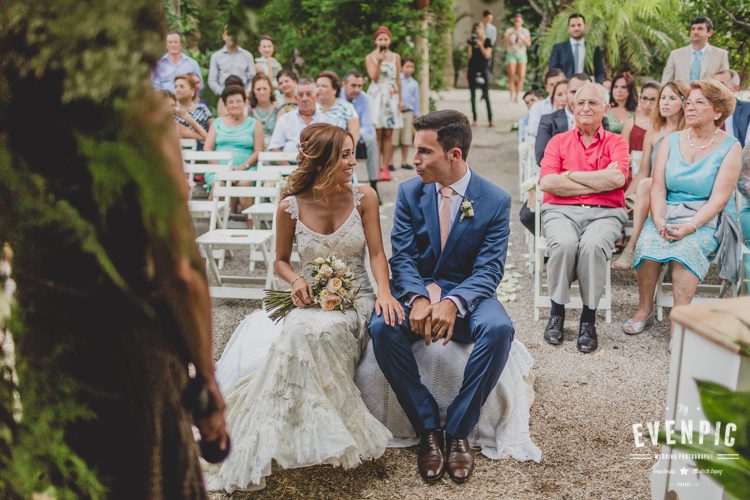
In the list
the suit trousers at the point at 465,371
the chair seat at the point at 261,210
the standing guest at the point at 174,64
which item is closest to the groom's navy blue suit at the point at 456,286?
the suit trousers at the point at 465,371

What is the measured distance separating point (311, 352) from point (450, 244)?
0.97 metres

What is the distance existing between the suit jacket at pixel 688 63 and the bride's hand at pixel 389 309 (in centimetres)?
589

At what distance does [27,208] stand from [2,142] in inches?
4.8

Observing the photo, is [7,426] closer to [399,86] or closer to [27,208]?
[27,208]

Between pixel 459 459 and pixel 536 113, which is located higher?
pixel 536 113

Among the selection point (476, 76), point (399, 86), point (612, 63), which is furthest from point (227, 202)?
point (476, 76)

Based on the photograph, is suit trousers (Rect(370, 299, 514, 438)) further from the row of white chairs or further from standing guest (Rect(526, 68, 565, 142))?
standing guest (Rect(526, 68, 565, 142))

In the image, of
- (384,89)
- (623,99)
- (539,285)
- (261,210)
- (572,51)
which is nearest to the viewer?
(539,285)

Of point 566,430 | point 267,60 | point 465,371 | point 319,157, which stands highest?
point 267,60

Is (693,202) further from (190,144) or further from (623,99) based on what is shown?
(190,144)

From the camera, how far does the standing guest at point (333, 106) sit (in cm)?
775

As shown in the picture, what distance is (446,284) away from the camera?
3705mm

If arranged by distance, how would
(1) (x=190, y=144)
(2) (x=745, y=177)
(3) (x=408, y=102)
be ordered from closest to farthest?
(2) (x=745, y=177) < (1) (x=190, y=144) < (3) (x=408, y=102)

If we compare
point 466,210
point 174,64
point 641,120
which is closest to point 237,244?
point 466,210
